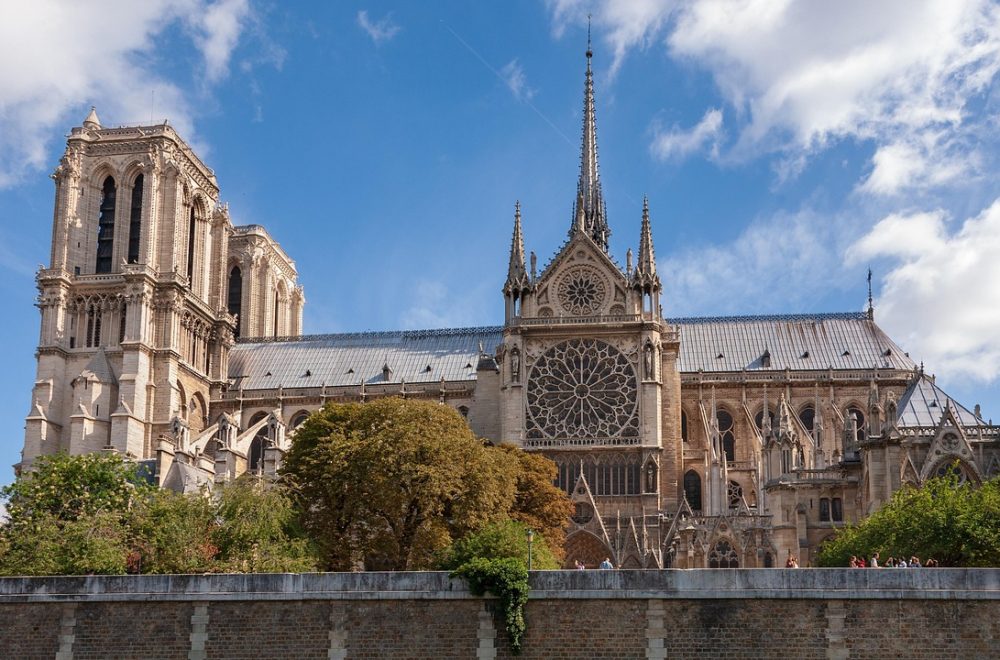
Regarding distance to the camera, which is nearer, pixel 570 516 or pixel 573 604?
pixel 573 604

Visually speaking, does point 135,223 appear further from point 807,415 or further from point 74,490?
point 807,415

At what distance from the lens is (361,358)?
78875 millimetres

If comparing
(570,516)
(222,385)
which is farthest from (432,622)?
(222,385)

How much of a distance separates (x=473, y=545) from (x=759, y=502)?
23.0m

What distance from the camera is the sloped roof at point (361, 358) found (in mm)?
76125

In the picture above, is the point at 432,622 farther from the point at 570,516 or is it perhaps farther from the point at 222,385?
the point at 222,385

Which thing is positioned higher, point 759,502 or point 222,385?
point 222,385

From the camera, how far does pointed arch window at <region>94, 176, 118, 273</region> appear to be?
245 feet

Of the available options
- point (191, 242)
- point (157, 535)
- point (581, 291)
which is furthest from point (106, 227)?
point (157, 535)

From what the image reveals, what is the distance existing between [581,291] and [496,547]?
26.9 meters

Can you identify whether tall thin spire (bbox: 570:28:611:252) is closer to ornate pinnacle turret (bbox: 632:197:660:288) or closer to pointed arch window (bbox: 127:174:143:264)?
ornate pinnacle turret (bbox: 632:197:660:288)

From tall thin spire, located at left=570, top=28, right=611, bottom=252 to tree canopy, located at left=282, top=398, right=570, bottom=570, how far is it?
26325mm

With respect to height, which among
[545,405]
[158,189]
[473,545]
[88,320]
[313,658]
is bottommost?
[313,658]

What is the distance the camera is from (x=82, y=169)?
75.4 m
